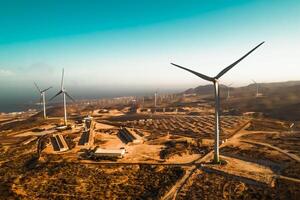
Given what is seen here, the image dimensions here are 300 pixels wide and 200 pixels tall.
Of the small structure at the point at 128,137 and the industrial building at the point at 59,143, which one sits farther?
the small structure at the point at 128,137

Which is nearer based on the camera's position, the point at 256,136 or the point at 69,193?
A: the point at 69,193

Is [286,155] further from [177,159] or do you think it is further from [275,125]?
[275,125]

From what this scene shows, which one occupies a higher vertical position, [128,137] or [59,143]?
[128,137]

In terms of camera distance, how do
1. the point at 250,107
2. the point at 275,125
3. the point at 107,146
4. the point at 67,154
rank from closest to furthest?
the point at 67,154 < the point at 107,146 < the point at 275,125 < the point at 250,107

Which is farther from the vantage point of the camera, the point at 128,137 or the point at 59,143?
the point at 128,137

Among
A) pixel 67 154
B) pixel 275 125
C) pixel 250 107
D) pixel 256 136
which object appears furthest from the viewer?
pixel 250 107

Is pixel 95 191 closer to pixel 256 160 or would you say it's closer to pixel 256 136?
pixel 256 160

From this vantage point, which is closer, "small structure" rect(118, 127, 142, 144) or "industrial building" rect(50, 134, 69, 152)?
"industrial building" rect(50, 134, 69, 152)

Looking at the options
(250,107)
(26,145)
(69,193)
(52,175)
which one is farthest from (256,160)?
(250,107)

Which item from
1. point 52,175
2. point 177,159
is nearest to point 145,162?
point 177,159
